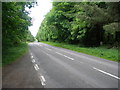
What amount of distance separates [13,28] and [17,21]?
101cm

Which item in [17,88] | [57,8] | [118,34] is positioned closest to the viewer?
[17,88]

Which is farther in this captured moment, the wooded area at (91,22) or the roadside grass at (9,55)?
the wooded area at (91,22)

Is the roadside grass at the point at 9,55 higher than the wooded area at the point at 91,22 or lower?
lower

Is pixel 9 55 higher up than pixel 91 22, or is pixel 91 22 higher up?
pixel 91 22

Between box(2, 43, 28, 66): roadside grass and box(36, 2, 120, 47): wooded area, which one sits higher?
box(36, 2, 120, 47): wooded area

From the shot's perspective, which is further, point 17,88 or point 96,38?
point 96,38

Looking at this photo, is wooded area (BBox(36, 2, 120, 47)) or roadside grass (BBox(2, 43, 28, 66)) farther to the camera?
wooded area (BBox(36, 2, 120, 47))

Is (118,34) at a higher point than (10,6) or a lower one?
lower

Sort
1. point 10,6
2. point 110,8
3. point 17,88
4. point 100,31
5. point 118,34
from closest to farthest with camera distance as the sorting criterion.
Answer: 1. point 17,88
2. point 10,6
3. point 110,8
4. point 118,34
5. point 100,31

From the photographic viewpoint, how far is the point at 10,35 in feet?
38.1

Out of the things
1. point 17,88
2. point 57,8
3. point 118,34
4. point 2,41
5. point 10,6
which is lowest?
point 17,88

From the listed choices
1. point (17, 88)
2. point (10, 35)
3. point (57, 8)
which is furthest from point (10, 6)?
point (57, 8)

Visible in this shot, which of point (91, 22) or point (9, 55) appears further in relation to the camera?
point (91, 22)

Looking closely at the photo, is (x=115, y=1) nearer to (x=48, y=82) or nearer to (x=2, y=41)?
(x=48, y=82)
